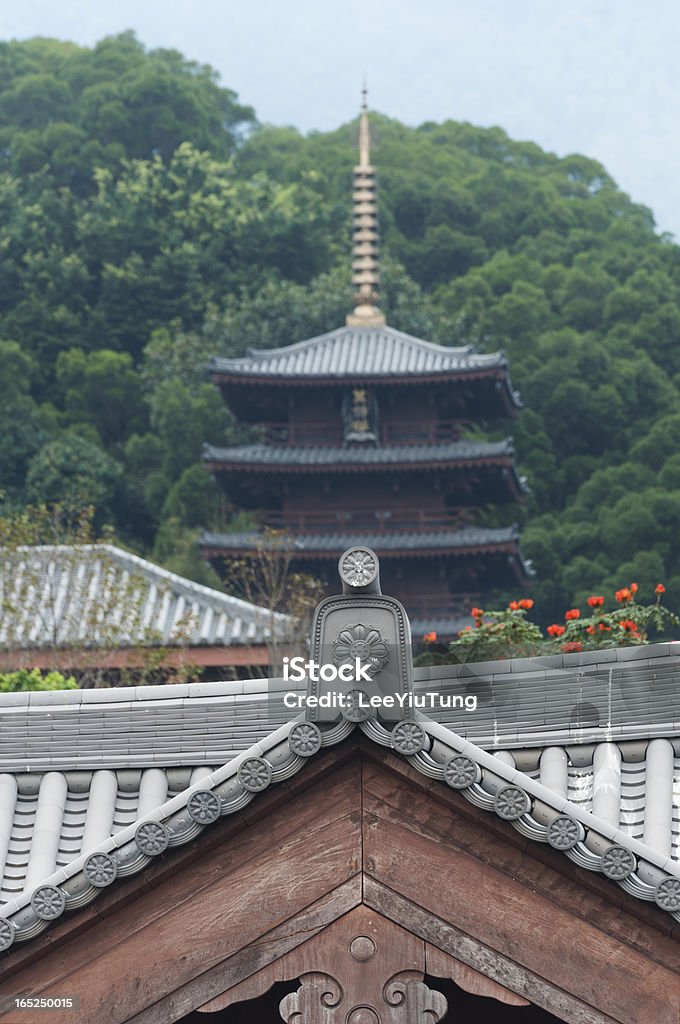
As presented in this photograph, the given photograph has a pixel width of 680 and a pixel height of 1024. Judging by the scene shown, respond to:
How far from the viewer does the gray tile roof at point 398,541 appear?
3562cm

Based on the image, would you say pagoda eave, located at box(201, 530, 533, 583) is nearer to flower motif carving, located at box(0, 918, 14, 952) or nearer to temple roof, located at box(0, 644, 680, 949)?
temple roof, located at box(0, 644, 680, 949)

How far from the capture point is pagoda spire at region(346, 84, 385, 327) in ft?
130

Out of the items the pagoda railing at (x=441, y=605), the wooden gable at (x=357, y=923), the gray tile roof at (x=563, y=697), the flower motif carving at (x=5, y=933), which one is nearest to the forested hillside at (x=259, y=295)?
the pagoda railing at (x=441, y=605)

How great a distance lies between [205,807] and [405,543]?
1151 inches

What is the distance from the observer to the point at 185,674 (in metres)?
21.2

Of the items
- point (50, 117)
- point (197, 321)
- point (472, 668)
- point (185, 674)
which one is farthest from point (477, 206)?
point (472, 668)

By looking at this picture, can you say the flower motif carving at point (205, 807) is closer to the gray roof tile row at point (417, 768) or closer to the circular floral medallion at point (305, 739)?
the gray roof tile row at point (417, 768)

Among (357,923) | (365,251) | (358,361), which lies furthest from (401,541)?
(357,923)

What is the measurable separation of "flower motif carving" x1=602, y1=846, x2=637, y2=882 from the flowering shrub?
7.17m

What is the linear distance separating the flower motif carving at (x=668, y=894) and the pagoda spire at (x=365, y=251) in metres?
33.0

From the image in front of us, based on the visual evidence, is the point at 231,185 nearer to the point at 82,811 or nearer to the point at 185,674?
the point at 185,674

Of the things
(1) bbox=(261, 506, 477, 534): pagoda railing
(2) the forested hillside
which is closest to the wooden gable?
(1) bbox=(261, 506, 477, 534): pagoda railing

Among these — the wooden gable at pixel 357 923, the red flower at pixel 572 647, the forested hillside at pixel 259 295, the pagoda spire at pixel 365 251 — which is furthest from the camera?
the forested hillside at pixel 259 295

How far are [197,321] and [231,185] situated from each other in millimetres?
5564
